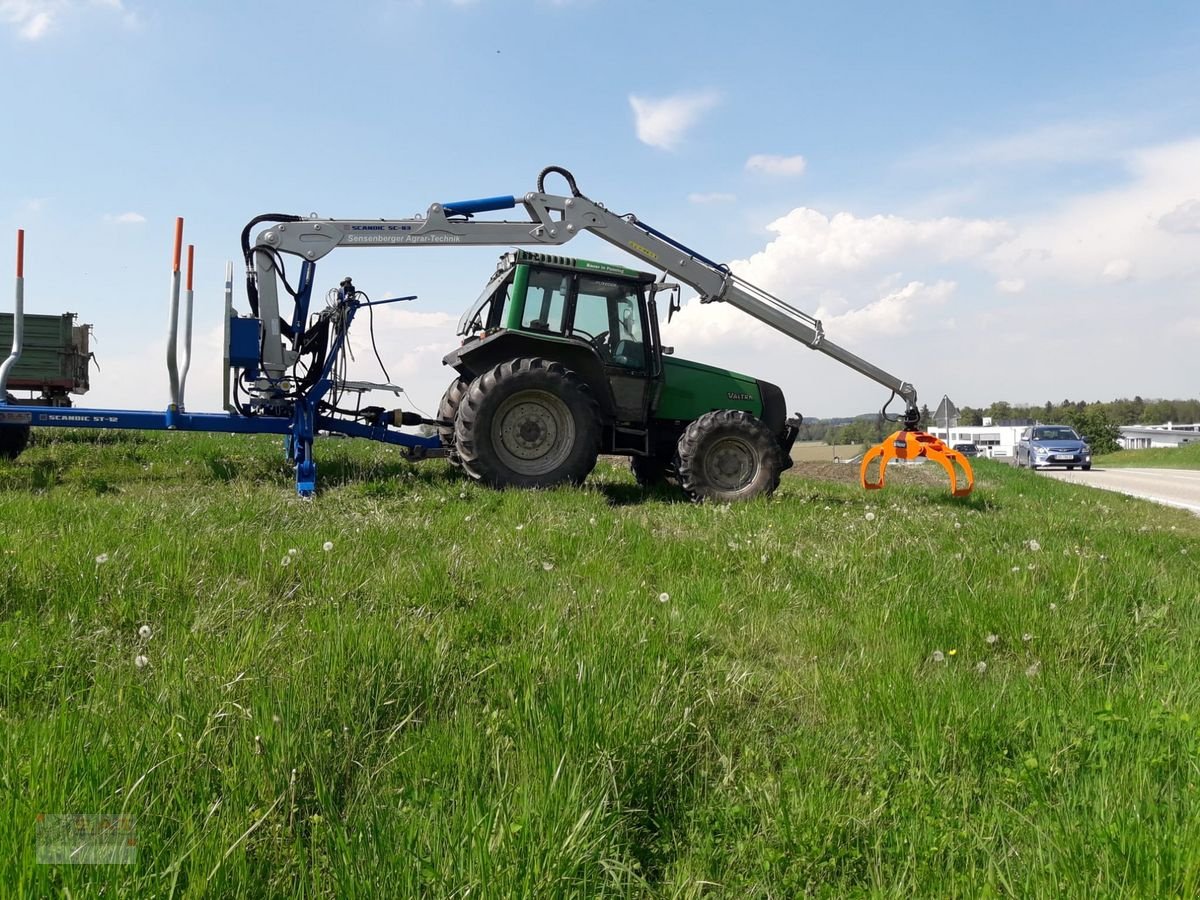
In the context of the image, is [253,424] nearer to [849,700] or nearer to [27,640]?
[27,640]

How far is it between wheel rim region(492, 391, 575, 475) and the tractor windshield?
116 centimetres

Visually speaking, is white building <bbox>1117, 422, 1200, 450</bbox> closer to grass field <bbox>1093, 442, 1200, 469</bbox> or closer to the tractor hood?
grass field <bbox>1093, 442, 1200, 469</bbox>

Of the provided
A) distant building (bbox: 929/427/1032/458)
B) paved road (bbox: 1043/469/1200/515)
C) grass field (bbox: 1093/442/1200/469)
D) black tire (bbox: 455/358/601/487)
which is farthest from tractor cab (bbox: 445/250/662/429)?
distant building (bbox: 929/427/1032/458)

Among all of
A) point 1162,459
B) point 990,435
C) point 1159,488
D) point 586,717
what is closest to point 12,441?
point 586,717

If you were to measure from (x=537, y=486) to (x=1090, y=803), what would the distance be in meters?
6.28

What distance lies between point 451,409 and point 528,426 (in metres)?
1.44

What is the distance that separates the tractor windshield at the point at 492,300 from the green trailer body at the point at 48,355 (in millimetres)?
9273

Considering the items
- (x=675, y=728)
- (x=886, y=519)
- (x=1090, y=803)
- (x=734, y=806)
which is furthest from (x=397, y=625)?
(x=886, y=519)

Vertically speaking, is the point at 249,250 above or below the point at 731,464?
above

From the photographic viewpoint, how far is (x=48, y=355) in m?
14.5

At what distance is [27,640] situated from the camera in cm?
279

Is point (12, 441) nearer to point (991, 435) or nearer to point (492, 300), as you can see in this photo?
point (492, 300)

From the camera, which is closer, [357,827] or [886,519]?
[357,827]

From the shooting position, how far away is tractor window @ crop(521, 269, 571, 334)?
337 inches
